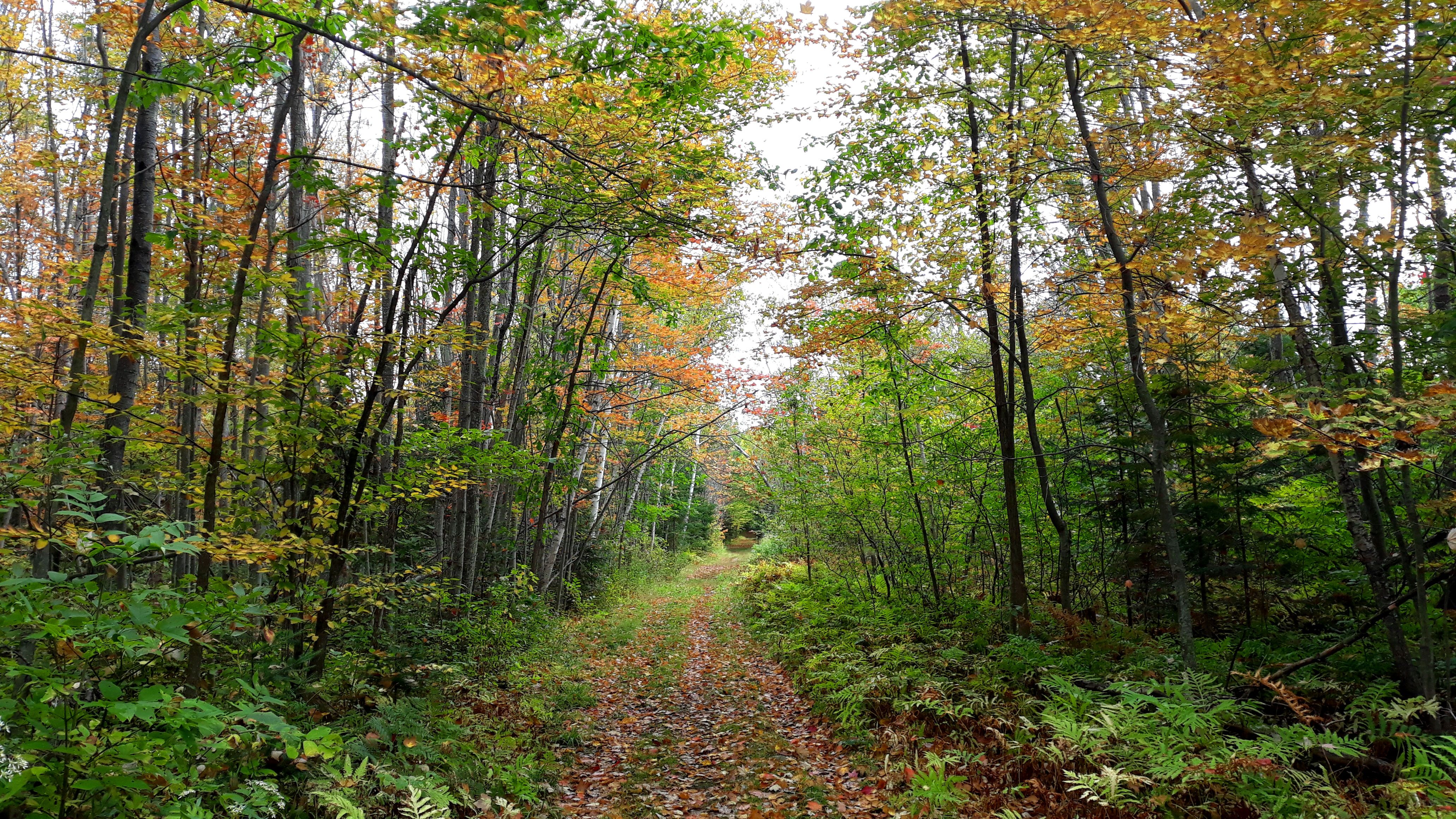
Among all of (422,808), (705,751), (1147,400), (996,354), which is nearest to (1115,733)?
(1147,400)

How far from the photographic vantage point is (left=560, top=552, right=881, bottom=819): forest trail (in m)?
5.00

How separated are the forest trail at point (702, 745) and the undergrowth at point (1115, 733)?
0.47 m

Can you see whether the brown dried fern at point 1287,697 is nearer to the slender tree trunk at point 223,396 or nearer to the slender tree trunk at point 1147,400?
the slender tree trunk at point 1147,400

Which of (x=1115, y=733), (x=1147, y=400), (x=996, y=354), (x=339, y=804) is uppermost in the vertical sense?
(x=996, y=354)

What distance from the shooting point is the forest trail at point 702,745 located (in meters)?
5.00

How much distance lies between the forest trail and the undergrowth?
47 centimetres

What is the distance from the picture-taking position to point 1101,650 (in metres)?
6.64

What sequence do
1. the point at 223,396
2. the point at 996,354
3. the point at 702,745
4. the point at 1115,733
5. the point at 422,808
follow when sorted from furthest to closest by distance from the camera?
1. the point at 996,354
2. the point at 702,745
3. the point at 1115,733
4. the point at 223,396
5. the point at 422,808

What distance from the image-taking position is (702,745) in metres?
6.52

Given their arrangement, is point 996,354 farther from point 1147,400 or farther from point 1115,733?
point 1115,733

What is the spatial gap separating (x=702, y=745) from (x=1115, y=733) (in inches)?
148

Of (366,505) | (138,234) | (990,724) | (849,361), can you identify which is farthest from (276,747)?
(849,361)

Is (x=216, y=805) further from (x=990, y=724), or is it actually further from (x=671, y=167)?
(x=671, y=167)

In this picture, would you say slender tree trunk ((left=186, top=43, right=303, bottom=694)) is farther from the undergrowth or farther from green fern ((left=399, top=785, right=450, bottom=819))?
the undergrowth
